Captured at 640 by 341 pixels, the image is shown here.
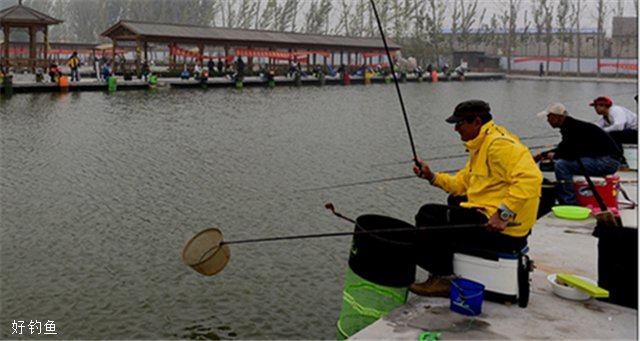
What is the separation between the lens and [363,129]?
20.1m

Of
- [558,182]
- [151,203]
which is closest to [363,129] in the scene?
[151,203]

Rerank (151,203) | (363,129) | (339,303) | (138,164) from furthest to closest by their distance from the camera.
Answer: (363,129), (138,164), (151,203), (339,303)

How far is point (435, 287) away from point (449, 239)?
36 centimetres

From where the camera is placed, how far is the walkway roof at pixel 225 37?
127 ft

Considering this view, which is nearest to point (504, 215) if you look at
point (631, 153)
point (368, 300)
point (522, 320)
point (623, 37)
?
point (522, 320)

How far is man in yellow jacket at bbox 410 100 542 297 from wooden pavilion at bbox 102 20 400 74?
114 feet

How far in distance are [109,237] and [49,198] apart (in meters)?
2.44

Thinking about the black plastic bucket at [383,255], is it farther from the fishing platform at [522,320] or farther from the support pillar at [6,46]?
the support pillar at [6,46]

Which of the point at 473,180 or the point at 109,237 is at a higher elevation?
the point at 473,180

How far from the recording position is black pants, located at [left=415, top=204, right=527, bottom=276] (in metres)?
4.61

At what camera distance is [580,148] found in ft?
24.7

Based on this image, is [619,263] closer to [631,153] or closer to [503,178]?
[503,178]

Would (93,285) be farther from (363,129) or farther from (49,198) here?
(363,129)

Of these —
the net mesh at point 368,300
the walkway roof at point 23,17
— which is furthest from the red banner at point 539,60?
the net mesh at point 368,300
